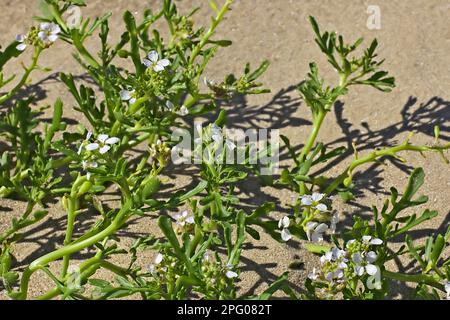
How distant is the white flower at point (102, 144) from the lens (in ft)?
7.22

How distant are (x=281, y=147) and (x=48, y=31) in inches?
36.8

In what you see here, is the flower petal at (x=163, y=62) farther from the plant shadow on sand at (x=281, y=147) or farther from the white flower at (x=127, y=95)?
the plant shadow on sand at (x=281, y=147)

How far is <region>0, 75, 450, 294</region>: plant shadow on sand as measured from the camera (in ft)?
8.17

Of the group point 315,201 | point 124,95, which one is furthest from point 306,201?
point 124,95

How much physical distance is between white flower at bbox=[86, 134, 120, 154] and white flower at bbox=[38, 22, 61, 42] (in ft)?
1.57

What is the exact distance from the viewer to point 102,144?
2.26m

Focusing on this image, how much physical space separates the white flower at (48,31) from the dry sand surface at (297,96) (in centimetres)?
47

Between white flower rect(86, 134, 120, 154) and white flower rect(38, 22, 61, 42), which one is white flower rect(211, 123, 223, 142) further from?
white flower rect(38, 22, 61, 42)

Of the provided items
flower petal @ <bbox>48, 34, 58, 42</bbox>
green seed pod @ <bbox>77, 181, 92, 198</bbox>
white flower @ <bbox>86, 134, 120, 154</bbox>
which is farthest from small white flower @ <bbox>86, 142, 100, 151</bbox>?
flower petal @ <bbox>48, 34, 58, 42</bbox>

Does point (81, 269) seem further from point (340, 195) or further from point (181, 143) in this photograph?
point (340, 195)

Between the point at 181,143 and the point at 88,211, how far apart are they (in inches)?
16.0

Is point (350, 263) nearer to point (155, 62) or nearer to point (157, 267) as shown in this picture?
point (157, 267)
